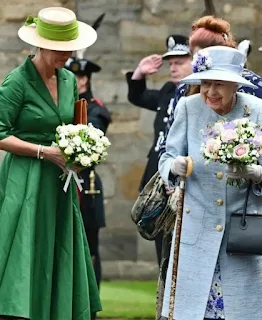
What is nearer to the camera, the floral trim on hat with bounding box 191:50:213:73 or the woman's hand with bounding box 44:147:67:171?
the floral trim on hat with bounding box 191:50:213:73

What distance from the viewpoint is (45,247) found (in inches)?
321

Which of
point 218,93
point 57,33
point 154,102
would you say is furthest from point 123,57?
point 218,93

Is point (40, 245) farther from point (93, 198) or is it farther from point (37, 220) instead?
point (93, 198)

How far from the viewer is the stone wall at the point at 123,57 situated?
13797 millimetres

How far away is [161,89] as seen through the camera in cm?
1094

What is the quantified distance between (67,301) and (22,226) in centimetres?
50

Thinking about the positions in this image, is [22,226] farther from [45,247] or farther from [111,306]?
[111,306]

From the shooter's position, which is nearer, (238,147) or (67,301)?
(238,147)

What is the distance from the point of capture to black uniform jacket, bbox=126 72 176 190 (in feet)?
34.7

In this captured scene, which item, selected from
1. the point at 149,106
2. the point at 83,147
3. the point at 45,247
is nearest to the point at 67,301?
the point at 45,247

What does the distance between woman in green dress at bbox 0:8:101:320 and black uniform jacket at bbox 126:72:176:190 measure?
2.32 metres

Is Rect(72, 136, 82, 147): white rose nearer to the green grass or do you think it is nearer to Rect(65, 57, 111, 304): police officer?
Rect(65, 57, 111, 304): police officer

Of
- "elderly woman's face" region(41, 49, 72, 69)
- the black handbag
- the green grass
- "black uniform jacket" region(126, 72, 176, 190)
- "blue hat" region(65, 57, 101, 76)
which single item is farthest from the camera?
"blue hat" region(65, 57, 101, 76)

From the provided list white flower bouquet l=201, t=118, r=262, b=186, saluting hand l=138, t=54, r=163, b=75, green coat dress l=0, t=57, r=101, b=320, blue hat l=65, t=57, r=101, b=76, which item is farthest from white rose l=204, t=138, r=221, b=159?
blue hat l=65, t=57, r=101, b=76
